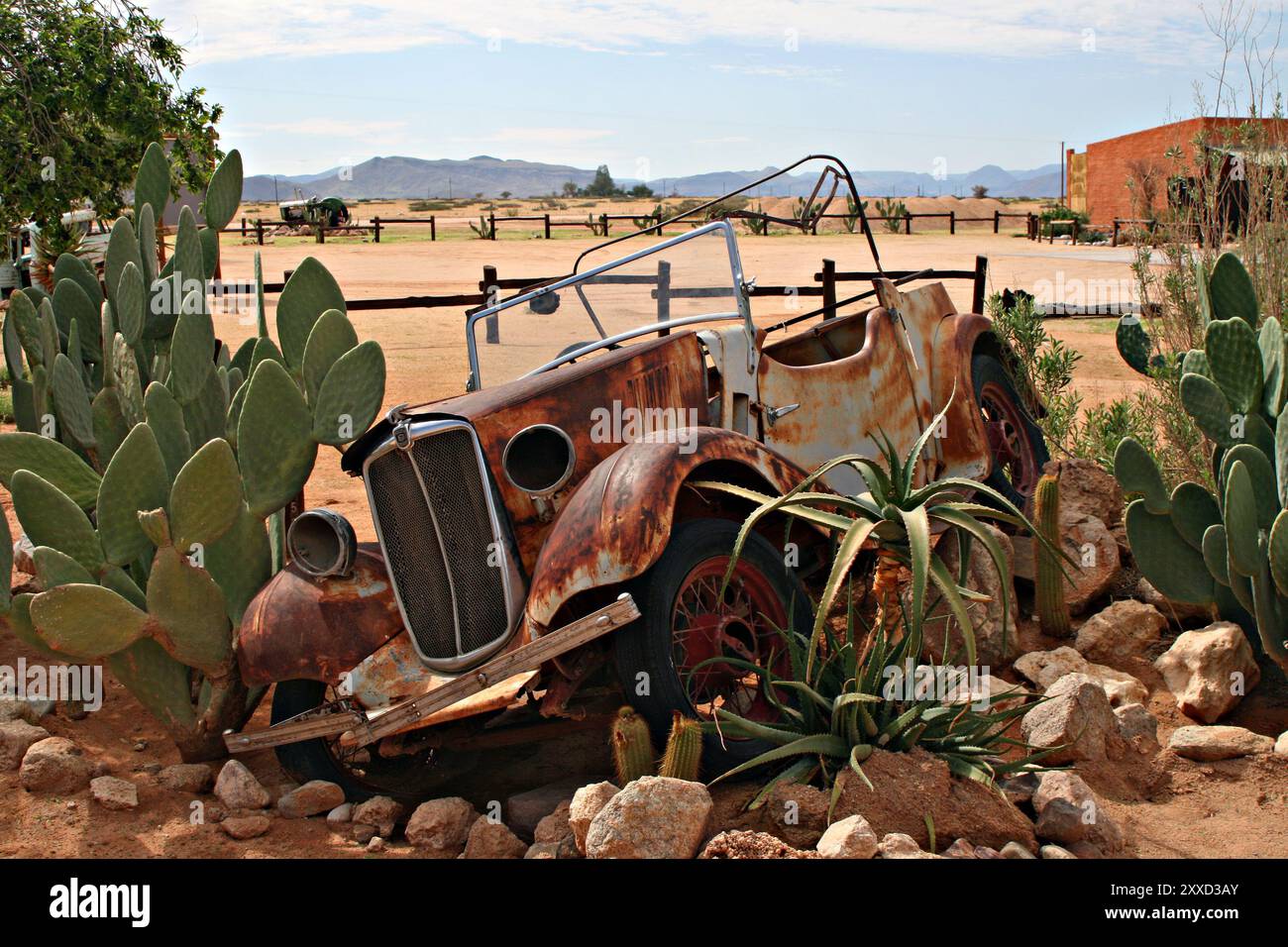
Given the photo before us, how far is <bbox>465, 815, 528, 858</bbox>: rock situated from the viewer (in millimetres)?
4129

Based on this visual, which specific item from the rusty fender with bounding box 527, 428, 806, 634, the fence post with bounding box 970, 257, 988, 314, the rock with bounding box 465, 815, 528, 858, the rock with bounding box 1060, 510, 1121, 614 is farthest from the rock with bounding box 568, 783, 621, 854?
the fence post with bounding box 970, 257, 988, 314

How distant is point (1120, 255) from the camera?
30266mm

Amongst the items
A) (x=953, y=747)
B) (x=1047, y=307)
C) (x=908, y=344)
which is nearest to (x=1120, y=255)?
(x=1047, y=307)

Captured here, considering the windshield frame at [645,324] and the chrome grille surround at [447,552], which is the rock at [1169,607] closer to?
the windshield frame at [645,324]

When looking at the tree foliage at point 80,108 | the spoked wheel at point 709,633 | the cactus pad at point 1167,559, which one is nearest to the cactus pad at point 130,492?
the spoked wheel at point 709,633

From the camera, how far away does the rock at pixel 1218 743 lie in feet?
15.2

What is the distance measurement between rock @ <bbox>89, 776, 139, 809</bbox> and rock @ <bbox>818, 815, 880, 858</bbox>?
2.59 m

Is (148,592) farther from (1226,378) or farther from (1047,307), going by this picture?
(1047,307)

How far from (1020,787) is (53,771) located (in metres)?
3.56

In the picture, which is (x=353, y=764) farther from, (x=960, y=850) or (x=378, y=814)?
(x=960, y=850)

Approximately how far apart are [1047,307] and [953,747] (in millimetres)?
15135

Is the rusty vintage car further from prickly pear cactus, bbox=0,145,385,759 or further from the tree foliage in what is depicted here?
the tree foliage

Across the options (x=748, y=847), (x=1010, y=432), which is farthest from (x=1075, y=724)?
(x=1010, y=432)

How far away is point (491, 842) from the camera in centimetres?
414
